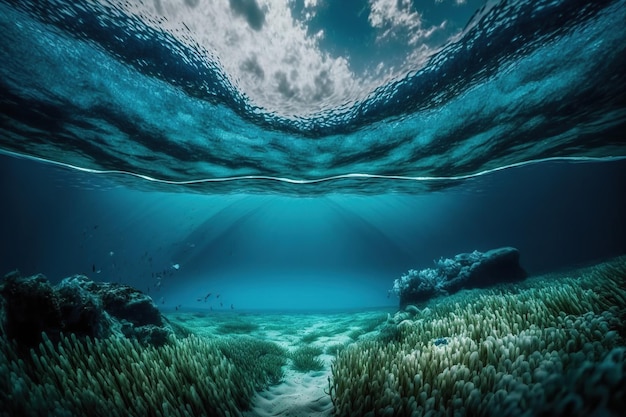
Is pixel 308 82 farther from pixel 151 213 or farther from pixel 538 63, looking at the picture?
pixel 151 213

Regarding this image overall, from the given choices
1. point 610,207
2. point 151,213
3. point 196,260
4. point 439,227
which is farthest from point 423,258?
point 151,213

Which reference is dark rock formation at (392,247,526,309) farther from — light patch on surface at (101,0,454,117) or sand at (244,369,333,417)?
light patch on surface at (101,0,454,117)

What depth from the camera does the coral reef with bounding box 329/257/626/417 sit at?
6.12 ft

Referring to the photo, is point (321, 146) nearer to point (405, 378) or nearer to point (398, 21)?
point (398, 21)

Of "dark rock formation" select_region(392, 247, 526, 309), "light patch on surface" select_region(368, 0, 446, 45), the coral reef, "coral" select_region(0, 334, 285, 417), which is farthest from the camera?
"dark rock formation" select_region(392, 247, 526, 309)

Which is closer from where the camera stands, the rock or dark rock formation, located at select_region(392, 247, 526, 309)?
the rock

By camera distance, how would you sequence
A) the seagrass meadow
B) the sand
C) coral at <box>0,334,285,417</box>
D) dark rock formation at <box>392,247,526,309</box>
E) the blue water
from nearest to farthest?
the seagrass meadow, coral at <box>0,334,285,417</box>, the sand, the blue water, dark rock formation at <box>392,247,526,309</box>

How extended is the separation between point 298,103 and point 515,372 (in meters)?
8.55

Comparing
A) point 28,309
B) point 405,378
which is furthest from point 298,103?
point 405,378

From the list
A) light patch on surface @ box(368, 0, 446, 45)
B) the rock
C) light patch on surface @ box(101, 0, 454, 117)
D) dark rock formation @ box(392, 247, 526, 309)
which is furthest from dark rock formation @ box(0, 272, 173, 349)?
dark rock formation @ box(392, 247, 526, 309)

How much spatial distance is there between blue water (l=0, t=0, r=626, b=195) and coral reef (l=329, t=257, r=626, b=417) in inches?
249

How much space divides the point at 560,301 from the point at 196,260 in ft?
342

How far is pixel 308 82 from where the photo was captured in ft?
26.8

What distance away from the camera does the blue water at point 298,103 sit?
6.61 meters
